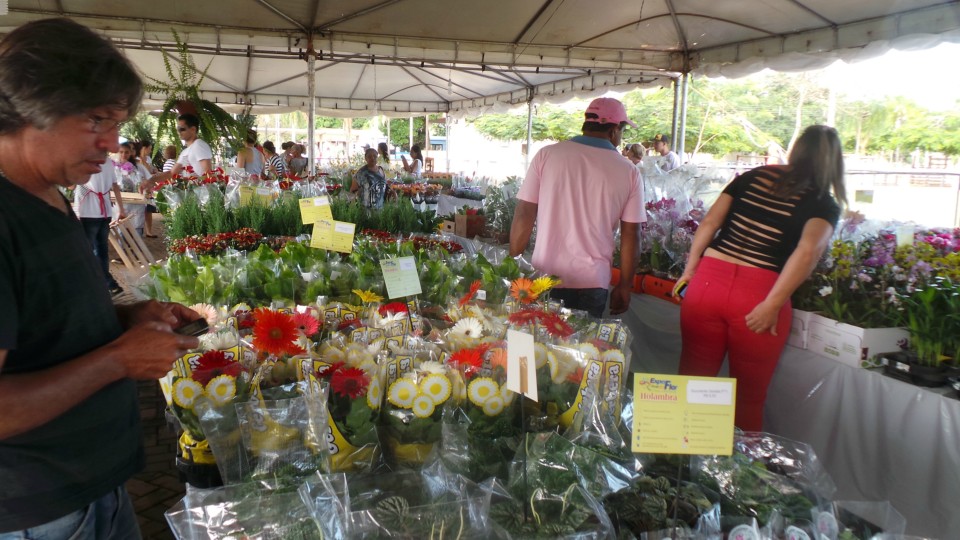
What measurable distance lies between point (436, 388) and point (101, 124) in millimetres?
754

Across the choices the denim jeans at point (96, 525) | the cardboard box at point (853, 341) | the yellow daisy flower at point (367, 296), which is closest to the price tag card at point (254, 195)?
the yellow daisy flower at point (367, 296)

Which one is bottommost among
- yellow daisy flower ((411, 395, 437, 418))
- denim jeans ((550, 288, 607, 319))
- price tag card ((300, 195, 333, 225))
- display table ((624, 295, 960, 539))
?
display table ((624, 295, 960, 539))

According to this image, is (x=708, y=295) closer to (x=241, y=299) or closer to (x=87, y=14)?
(x=241, y=299)

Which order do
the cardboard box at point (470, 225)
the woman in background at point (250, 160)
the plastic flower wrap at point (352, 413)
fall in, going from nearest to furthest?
the plastic flower wrap at point (352, 413)
the cardboard box at point (470, 225)
the woman in background at point (250, 160)

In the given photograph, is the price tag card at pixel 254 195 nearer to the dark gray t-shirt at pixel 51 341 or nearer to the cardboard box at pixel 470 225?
the cardboard box at pixel 470 225

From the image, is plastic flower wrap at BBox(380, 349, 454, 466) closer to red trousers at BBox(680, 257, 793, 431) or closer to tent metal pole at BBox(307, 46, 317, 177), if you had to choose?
red trousers at BBox(680, 257, 793, 431)

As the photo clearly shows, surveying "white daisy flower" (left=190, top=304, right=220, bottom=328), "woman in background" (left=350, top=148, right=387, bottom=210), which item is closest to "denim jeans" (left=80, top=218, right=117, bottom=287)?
"woman in background" (left=350, top=148, right=387, bottom=210)

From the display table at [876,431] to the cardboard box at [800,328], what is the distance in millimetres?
31

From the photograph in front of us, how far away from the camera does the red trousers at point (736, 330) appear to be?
2.36m

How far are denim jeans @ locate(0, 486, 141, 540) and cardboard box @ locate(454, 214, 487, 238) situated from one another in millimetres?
3498

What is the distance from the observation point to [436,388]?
131cm

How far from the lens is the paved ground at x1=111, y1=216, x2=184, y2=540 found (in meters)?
2.24

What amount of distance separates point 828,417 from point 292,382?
218cm

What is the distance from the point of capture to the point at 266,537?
38.7 inches
